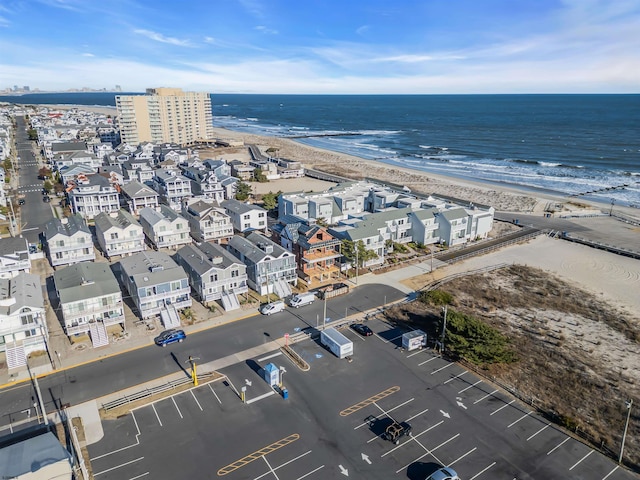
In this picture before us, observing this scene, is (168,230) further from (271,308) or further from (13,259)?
(271,308)

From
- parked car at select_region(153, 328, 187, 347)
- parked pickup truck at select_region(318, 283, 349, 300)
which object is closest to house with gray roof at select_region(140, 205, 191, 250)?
parked car at select_region(153, 328, 187, 347)

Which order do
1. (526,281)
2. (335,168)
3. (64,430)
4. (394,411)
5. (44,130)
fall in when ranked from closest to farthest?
1. (64,430)
2. (394,411)
3. (526,281)
4. (335,168)
5. (44,130)

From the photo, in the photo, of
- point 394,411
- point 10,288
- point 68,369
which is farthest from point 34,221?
point 394,411

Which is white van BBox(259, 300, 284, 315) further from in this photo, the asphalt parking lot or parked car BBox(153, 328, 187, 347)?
the asphalt parking lot

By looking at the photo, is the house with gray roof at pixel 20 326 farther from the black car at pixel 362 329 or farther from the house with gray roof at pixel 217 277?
the black car at pixel 362 329

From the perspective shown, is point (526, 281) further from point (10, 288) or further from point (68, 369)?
point (10, 288)

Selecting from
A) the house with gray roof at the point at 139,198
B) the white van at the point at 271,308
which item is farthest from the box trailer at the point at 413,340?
the house with gray roof at the point at 139,198

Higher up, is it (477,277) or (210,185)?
(210,185)
